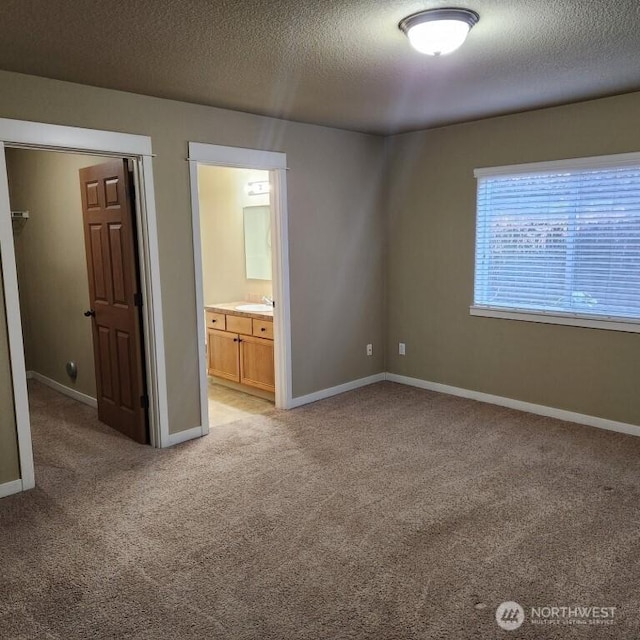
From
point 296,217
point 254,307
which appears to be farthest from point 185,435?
point 296,217

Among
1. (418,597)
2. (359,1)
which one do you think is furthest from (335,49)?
(418,597)

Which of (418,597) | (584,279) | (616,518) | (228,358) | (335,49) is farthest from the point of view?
(228,358)

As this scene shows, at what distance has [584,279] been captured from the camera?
411 cm

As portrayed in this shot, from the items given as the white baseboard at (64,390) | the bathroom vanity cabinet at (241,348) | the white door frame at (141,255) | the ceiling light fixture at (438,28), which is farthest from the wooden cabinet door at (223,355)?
the ceiling light fixture at (438,28)

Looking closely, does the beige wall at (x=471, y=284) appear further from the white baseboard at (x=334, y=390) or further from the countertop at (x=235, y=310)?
the countertop at (x=235, y=310)

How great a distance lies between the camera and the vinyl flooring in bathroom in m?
4.56

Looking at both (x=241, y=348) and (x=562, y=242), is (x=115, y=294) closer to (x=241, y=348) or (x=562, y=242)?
(x=241, y=348)

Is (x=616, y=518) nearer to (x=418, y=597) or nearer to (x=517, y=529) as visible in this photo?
(x=517, y=529)

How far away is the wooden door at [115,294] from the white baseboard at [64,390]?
517 millimetres

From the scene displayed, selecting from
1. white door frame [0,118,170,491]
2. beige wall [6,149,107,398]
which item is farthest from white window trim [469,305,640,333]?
beige wall [6,149,107,398]

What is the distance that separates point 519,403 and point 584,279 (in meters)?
1.16

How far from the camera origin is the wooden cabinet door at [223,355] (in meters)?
5.24

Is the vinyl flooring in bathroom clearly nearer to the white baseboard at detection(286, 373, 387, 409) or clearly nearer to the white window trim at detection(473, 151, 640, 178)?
the white baseboard at detection(286, 373, 387, 409)

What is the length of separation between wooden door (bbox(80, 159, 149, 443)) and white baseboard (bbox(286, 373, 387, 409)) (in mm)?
1357
